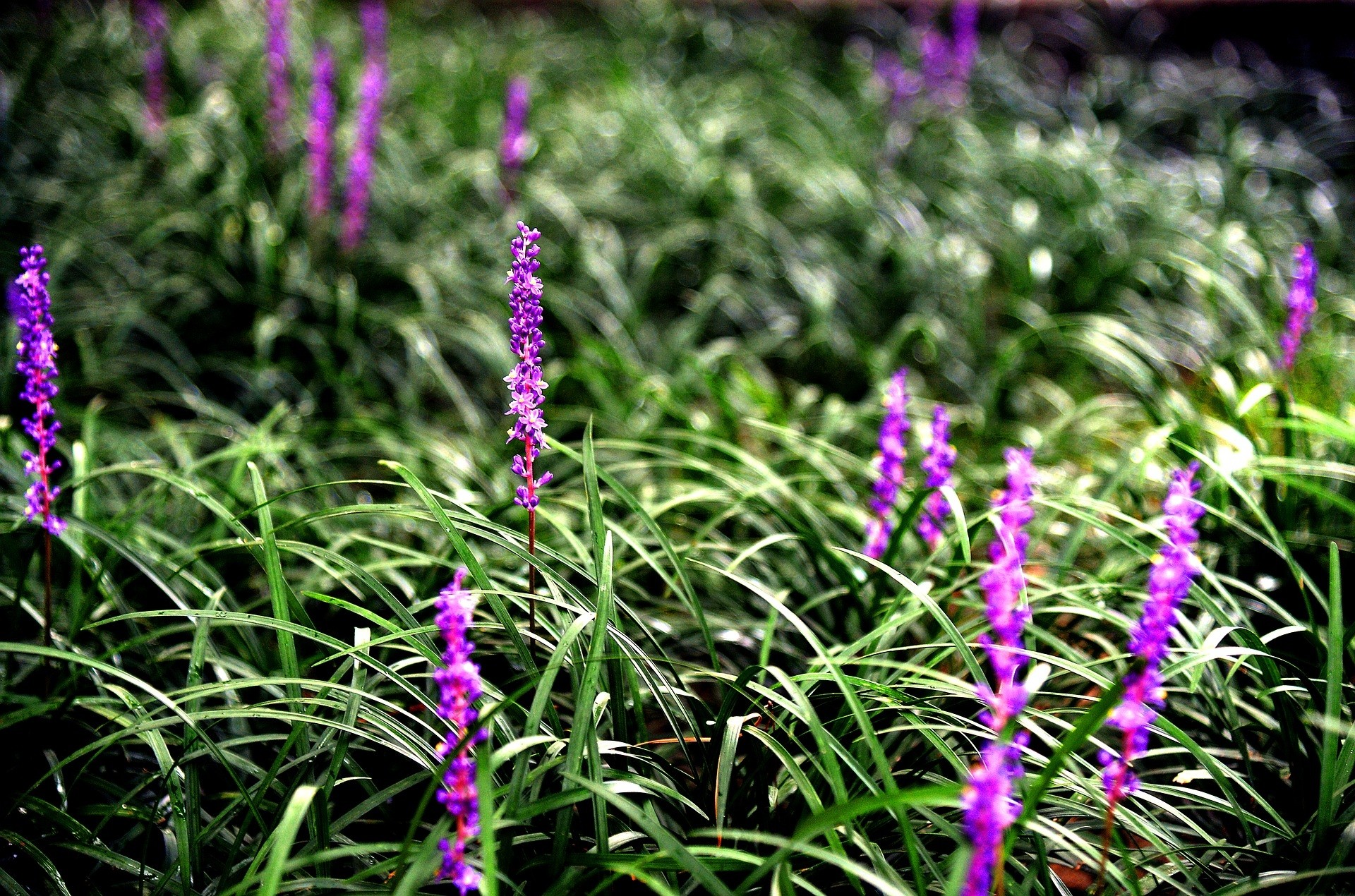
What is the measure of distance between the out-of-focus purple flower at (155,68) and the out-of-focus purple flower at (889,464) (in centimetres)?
474

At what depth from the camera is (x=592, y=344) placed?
414cm

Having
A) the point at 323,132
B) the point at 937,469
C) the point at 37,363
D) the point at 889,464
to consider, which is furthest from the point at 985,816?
the point at 323,132

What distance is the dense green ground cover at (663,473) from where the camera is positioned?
2.04m

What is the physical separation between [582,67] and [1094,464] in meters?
6.21

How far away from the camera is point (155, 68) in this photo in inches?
217

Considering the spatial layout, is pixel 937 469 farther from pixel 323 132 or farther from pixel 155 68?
pixel 155 68

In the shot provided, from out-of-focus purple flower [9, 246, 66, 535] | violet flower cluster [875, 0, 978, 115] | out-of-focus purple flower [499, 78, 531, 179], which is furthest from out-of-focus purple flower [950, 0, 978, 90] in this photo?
out-of-focus purple flower [9, 246, 66, 535]

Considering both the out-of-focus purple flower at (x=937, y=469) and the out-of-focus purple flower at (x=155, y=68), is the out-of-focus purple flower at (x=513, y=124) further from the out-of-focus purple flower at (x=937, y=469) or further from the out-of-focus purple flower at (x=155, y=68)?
the out-of-focus purple flower at (x=937, y=469)

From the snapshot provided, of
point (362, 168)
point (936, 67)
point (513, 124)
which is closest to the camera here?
point (362, 168)

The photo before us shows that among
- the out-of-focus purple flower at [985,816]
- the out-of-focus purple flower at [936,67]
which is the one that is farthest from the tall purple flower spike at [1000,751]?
the out-of-focus purple flower at [936,67]

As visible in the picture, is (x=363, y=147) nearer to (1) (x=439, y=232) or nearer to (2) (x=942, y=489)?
(1) (x=439, y=232)

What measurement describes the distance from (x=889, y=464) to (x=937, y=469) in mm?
160

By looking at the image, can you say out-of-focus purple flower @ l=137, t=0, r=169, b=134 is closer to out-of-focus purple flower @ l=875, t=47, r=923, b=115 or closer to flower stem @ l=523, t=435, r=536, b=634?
out-of-focus purple flower @ l=875, t=47, r=923, b=115

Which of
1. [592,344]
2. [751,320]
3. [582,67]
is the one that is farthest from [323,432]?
[582,67]
